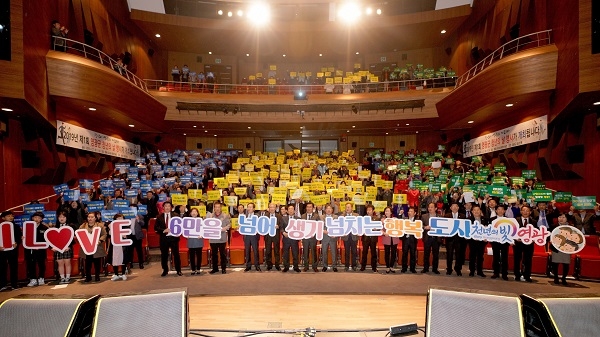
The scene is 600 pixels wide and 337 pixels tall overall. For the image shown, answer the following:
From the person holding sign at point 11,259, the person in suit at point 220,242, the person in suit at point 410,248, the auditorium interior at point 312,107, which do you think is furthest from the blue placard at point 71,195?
the person in suit at point 410,248

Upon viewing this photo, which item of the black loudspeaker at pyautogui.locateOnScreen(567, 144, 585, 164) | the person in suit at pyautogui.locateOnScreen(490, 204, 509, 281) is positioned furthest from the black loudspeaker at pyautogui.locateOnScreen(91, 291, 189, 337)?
the black loudspeaker at pyautogui.locateOnScreen(567, 144, 585, 164)

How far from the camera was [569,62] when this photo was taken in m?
8.43

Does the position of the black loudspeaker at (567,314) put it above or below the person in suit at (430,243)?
above

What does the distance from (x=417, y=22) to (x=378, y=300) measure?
15615 millimetres

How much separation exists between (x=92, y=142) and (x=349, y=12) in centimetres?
1220

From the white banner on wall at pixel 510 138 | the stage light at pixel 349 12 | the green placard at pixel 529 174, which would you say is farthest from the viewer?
the stage light at pixel 349 12

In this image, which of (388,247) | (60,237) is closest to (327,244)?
(388,247)

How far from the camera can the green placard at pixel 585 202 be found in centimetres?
711

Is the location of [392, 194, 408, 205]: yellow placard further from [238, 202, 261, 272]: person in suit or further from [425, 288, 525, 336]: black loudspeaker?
[425, 288, 525, 336]: black loudspeaker

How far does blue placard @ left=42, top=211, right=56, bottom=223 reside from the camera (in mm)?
6816

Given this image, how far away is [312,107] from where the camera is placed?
682 inches

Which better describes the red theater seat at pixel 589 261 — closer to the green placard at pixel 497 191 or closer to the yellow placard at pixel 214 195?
the green placard at pixel 497 191

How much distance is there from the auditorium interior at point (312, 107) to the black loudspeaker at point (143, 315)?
14 mm

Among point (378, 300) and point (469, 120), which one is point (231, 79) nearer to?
point (469, 120)
